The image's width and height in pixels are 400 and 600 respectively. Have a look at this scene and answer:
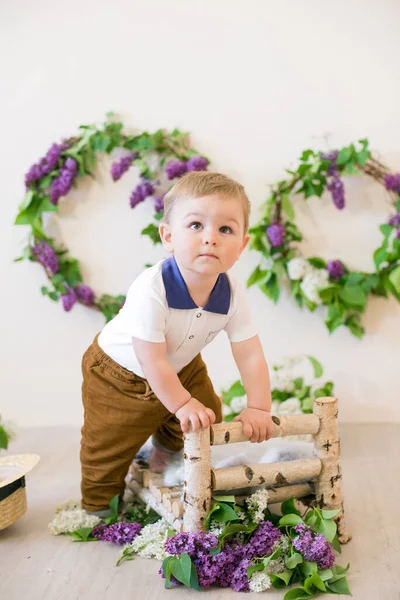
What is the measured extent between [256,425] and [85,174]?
160 centimetres

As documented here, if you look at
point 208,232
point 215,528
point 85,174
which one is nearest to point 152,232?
point 85,174

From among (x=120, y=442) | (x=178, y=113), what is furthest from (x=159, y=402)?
(x=178, y=113)

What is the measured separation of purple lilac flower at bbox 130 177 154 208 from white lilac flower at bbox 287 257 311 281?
637mm

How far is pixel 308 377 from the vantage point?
3.13 m

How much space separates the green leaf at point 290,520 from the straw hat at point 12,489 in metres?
0.72

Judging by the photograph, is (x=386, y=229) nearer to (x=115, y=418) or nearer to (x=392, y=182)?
(x=392, y=182)

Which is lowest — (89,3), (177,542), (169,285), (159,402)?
(177,542)

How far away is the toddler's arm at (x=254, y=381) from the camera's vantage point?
189cm

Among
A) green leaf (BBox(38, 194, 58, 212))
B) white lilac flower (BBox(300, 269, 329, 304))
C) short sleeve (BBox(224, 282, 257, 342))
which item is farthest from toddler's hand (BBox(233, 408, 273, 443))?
green leaf (BBox(38, 194, 58, 212))

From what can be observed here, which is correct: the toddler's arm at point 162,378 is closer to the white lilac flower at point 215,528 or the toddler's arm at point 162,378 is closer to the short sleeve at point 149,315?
the short sleeve at point 149,315

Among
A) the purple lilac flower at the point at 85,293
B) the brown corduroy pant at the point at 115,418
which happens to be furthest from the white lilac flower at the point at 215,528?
the purple lilac flower at the point at 85,293

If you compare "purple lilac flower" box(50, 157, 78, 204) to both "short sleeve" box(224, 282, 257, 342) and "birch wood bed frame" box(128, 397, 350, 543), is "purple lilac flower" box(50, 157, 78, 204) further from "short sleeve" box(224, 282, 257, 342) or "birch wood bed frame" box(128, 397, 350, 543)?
"birch wood bed frame" box(128, 397, 350, 543)

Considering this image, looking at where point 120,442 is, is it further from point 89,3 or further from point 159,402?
point 89,3

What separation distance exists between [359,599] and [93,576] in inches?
25.0
